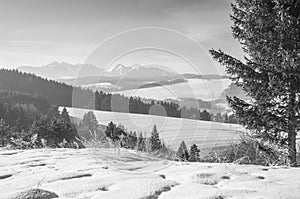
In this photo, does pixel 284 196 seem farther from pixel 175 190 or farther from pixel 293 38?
pixel 293 38

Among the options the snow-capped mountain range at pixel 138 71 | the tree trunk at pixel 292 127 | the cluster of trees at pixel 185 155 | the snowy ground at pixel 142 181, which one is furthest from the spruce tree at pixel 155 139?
the tree trunk at pixel 292 127

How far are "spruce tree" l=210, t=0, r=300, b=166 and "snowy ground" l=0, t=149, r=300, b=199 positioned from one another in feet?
20.6

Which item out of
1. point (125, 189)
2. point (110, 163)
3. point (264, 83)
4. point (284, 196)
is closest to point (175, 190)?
point (125, 189)

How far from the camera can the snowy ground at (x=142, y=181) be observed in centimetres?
276

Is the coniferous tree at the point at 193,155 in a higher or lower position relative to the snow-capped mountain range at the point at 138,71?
lower

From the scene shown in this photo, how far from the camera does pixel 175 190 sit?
2.91 metres

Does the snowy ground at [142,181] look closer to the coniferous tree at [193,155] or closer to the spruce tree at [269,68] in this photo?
the coniferous tree at [193,155]

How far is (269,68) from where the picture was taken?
9.60 metres

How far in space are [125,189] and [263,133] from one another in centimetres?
845

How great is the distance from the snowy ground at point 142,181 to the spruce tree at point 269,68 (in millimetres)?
6277

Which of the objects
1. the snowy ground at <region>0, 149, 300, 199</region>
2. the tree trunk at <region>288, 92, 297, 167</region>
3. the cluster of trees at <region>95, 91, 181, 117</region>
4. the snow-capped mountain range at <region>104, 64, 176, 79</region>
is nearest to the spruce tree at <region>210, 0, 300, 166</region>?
the tree trunk at <region>288, 92, 297, 167</region>

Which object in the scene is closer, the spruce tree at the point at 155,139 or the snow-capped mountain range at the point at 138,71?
the snow-capped mountain range at the point at 138,71

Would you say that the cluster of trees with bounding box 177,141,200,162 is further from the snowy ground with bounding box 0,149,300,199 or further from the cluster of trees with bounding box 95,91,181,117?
the snowy ground with bounding box 0,149,300,199

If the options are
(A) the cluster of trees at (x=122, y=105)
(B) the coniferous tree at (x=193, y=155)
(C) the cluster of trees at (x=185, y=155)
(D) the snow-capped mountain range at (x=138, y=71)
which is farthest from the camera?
(B) the coniferous tree at (x=193, y=155)
